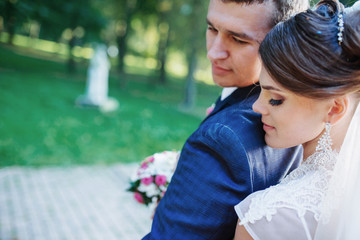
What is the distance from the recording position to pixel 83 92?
1727 centimetres

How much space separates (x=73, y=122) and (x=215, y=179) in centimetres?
1092

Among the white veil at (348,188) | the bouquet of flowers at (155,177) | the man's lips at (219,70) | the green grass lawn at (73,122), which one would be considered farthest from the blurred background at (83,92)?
the white veil at (348,188)

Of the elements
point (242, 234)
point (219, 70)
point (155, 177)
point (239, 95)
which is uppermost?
point (219, 70)

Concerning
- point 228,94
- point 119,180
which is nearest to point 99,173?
point 119,180

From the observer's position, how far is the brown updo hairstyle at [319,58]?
1373 mm

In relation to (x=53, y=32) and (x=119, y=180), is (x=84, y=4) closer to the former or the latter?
(x=53, y=32)

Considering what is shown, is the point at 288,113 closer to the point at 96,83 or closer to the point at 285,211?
the point at 285,211

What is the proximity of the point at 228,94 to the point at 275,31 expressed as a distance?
634 mm

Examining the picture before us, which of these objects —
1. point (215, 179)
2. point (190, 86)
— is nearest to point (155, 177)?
point (215, 179)

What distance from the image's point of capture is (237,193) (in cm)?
157

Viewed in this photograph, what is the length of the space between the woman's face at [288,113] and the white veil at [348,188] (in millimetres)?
137

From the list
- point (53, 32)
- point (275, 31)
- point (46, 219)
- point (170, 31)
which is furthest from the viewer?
point (170, 31)

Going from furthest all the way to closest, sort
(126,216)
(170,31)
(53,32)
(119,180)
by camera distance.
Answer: (170,31) → (53,32) → (119,180) → (126,216)

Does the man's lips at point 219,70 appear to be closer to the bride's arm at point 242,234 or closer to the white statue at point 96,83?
the bride's arm at point 242,234
